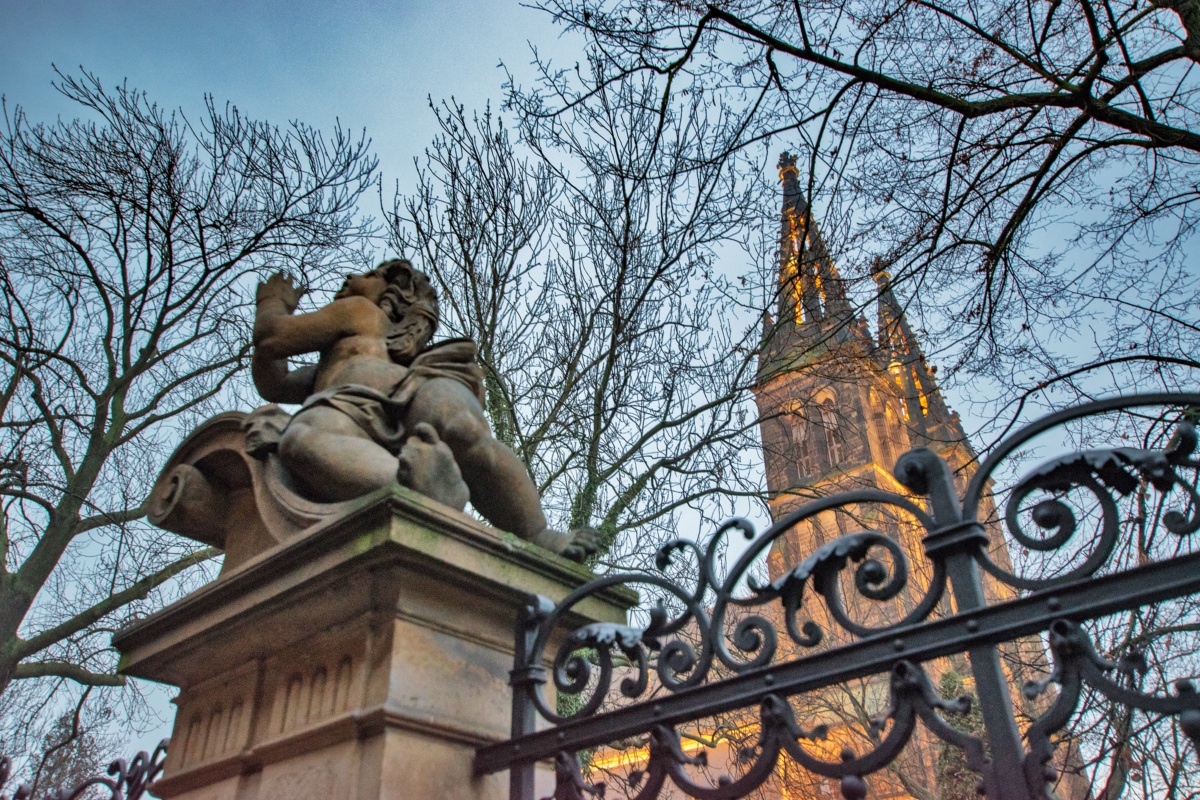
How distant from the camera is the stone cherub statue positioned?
276cm

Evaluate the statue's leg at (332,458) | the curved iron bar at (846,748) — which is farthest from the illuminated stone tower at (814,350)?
the statue's leg at (332,458)

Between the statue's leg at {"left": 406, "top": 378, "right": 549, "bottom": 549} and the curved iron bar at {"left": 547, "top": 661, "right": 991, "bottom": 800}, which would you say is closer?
the curved iron bar at {"left": 547, "top": 661, "right": 991, "bottom": 800}

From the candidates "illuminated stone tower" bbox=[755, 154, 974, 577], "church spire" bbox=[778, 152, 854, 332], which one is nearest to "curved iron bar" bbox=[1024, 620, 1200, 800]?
"illuminated stone tower" bbox=[755, 154, 974, 577]

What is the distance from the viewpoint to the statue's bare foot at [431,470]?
105 inches

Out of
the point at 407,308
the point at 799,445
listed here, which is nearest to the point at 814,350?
the point at 407,308

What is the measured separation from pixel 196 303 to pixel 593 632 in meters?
9.99

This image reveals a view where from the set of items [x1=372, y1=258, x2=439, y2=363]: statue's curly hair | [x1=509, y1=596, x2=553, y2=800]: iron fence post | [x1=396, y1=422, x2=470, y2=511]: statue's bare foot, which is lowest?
[x1=509, y1=596, x2=553, y2=800]: iron fence post

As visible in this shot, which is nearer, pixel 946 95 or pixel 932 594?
pixel 932 594

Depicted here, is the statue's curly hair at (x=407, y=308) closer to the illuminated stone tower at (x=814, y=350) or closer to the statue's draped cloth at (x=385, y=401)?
the statue's draped cloth at (x=385, y=401)

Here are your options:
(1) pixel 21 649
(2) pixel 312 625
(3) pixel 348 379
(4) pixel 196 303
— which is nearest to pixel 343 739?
(2) pixel 312 625

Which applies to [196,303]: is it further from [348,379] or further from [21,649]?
[348,379]

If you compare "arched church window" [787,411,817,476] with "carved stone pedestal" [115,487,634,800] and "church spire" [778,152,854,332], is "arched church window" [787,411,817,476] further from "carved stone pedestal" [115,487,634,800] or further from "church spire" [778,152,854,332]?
"carved stone pedestal" [115,487,634,800]

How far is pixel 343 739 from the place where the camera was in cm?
237

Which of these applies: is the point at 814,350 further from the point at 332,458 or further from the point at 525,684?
the point at 525,684
